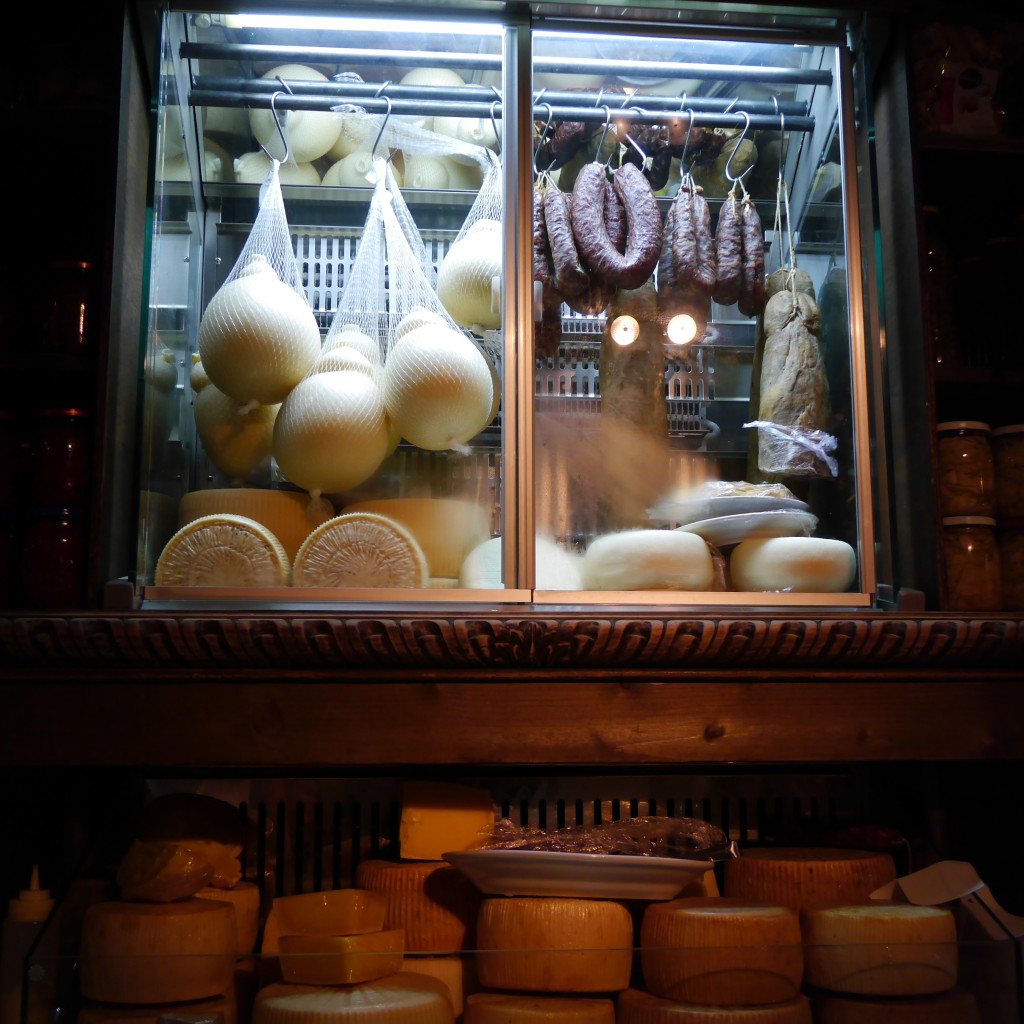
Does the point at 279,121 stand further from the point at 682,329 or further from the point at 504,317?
the point at 682,329

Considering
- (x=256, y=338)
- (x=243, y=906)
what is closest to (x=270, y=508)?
(x=256, y=338)

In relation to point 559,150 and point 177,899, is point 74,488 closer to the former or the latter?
point 177,899

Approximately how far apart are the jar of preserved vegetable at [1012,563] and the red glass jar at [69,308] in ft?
4.11

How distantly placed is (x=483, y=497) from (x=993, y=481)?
2.30 feet

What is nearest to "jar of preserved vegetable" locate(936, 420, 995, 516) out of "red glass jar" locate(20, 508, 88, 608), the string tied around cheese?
the string tied around cheese

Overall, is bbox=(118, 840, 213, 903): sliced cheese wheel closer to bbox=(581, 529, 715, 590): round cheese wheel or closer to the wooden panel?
the wooden panel

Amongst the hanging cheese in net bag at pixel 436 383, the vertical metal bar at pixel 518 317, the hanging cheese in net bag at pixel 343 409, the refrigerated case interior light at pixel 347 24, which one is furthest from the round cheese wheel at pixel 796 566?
the refrigerated case interior light at pixel 347 24

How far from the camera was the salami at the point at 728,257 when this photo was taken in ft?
4.55

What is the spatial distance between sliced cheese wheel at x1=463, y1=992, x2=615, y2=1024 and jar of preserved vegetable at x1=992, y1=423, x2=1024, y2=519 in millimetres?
829

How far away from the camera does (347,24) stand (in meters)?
1.40

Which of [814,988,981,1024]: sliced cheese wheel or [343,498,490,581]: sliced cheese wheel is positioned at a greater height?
[343,498,490,581]: sliced cheese wheel

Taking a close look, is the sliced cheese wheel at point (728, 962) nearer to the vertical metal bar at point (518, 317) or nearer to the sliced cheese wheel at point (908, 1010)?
the sliced cheese wheel at point (908, 1010)

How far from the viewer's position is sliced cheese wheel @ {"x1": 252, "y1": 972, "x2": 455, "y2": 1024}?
0.95 meters

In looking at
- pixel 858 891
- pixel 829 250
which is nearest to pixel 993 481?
pixel 829 250
